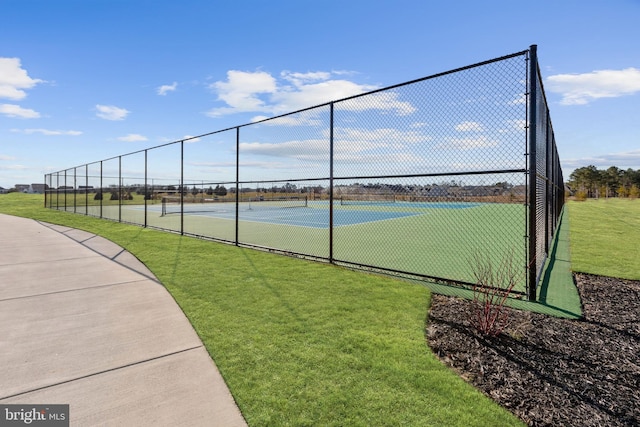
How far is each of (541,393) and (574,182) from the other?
344 feet

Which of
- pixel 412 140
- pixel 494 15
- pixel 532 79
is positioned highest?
pixel 494 15

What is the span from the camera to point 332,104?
6328mm

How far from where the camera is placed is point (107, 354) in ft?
9.48

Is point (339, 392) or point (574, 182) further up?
point (574, 182)

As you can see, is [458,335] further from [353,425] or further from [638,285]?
[638,285]

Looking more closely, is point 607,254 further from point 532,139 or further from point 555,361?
point 555,361

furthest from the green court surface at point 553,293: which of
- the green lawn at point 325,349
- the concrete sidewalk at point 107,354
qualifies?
the concrete sidewalk at point 107,354

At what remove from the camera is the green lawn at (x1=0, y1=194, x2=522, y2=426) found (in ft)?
6.95

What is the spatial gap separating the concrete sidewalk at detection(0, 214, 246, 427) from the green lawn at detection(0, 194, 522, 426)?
0.64 ft

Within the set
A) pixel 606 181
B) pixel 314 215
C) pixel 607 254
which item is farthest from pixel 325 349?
pixel 606 181

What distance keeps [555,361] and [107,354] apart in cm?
386

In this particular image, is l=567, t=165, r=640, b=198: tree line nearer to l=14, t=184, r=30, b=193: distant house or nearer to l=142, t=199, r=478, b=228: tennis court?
l=142, t=199, r=478, b=228: tennis court

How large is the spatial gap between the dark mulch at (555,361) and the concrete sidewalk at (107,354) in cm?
191

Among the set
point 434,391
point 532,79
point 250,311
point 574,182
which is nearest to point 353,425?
point 434,391
